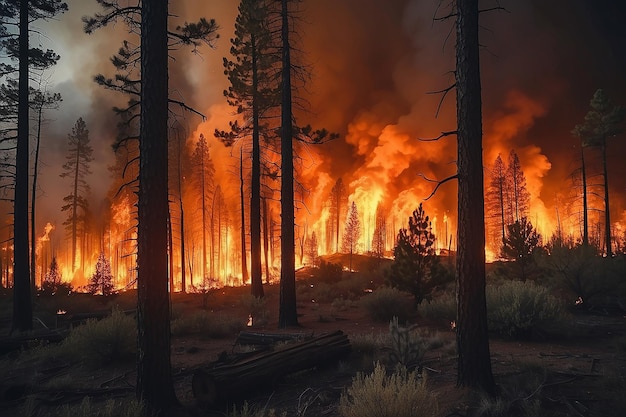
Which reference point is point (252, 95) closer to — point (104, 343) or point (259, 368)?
point (104, 343)

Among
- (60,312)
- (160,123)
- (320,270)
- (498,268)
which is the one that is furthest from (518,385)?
(320,270)

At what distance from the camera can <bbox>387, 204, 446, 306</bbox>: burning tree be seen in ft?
53.9

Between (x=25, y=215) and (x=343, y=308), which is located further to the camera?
(x=343, y=308)

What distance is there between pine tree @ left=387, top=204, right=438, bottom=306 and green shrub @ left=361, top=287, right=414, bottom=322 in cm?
77

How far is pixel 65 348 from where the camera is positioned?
9.84m

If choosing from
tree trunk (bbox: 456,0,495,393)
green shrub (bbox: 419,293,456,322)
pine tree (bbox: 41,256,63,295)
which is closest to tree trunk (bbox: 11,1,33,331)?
pine tree (bbox: 41,256,63,295)

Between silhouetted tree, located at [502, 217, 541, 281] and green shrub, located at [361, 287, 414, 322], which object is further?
silhouetted tree, located at [502, 217, 541, 281]

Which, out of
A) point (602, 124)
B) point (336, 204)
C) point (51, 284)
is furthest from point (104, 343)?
point (336, 204)

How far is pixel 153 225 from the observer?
5.99 m

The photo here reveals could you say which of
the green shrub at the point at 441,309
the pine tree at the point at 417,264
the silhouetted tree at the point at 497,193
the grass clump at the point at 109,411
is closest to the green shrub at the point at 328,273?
the pine tree at the point at 417,264

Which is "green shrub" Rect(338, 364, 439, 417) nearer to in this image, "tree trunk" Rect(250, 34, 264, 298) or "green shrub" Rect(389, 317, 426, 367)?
"green shrub" Rect(389, 317, 426, 367)

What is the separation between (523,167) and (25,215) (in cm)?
7533

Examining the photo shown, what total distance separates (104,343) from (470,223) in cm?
848

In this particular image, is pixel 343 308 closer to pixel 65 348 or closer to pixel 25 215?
pixel 65 348
